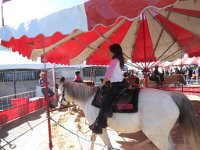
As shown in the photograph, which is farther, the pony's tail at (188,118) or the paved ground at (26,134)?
the paved ground at (26,134)

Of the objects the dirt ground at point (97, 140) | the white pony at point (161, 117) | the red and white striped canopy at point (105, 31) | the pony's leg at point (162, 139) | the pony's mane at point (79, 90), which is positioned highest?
the red and white striped canopy at point (105, 31)

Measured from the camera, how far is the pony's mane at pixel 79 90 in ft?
16.9

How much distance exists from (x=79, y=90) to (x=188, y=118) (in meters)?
2.27

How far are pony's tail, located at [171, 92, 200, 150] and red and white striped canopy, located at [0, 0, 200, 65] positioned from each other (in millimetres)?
1544

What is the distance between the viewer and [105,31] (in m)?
7.36

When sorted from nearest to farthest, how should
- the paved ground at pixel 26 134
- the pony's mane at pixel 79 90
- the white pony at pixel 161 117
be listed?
the white pony at pixel 161 117 → the pony's mane at pixel 79 90 → the paved ground at pixel 26 134

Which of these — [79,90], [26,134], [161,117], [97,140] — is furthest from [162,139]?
[26,134]

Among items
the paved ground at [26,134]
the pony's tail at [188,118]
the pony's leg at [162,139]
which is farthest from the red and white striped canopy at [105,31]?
the paved ground at [26,134]

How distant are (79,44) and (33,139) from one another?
3254 mm

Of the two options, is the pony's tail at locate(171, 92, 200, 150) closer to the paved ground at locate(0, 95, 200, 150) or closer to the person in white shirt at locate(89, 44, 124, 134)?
the person in white shirt at locate(89, 44, 124, 134)

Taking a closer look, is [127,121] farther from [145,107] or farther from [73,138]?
[73,138]

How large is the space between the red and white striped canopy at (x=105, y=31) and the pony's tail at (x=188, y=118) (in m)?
1.54

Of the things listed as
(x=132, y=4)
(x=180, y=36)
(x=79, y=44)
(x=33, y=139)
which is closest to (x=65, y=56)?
(x=79, y=44)

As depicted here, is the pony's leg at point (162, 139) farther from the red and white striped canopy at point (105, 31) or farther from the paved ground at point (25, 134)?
the paved ground at point (25, 134)
